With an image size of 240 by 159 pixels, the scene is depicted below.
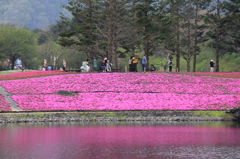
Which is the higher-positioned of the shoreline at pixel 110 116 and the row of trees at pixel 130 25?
the row of trees at pixel 130 25

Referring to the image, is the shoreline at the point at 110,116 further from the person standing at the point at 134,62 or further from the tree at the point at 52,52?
the tree at the point at 52,52

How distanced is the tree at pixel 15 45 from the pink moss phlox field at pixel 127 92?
74095 mm

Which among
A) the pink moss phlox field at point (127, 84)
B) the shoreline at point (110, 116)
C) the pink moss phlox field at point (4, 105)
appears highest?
the pink moss phlox field at point (127, 84)

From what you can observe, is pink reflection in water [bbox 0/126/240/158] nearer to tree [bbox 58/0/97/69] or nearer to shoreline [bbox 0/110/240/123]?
shoreline [bbox 0/110/240/123]

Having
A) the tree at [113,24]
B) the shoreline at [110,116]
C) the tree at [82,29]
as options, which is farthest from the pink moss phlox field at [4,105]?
the tree at [82,29]

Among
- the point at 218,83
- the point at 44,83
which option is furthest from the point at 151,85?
the point at 44,83

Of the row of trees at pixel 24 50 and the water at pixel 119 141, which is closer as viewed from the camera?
the water at pixel 119 141

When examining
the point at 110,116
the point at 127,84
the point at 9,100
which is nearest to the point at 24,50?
the point at 127,84

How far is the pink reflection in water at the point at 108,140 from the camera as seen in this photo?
2458cm

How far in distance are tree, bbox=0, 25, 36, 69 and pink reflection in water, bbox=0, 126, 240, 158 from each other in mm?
100325

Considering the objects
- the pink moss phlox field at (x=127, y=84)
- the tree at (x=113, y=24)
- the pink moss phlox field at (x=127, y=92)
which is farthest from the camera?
the tree at (x=113, y=24)

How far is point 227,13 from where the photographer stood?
278 feet

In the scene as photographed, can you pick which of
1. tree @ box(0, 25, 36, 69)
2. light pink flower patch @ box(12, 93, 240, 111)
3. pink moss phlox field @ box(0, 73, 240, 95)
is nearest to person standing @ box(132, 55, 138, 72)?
pink moss phlox field @ box(0, 73, 240, 95)

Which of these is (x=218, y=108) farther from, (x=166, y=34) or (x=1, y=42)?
(x=1, y=42)
